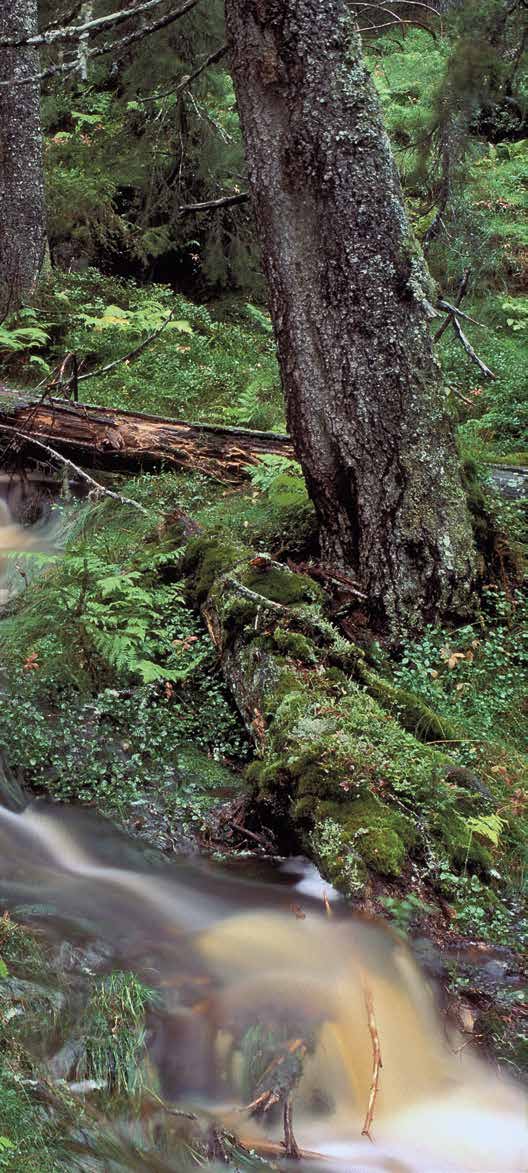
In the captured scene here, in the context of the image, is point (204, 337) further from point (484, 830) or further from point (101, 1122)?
point (101, 1122)

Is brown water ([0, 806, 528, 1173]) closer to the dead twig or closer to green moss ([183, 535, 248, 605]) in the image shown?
the dead twig

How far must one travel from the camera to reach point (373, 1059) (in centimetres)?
320

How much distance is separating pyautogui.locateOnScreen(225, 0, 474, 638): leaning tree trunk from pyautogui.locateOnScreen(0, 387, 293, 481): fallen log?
101 inches

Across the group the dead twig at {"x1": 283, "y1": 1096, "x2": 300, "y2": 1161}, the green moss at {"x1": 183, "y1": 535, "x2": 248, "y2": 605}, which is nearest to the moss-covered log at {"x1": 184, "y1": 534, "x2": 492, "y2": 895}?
the green moss at {"x1": 183, "y1": 535, "x2": 248, "y2": 605}

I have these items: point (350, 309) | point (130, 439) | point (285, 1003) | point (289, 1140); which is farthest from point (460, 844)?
point (130, 439)

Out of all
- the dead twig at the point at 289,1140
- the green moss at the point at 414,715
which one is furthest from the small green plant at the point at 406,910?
the green moss at the point at 414,715

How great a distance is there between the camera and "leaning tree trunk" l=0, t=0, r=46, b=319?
426 inches

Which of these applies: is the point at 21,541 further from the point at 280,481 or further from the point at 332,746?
the point at 332,746

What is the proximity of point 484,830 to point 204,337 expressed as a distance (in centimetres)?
903

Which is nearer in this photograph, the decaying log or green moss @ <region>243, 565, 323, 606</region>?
the decaying log

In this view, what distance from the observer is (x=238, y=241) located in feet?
41.4

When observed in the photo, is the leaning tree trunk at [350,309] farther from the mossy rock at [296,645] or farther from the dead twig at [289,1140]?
the dead twig at [289,1140]

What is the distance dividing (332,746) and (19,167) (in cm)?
1004

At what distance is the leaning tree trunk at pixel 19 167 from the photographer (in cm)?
1081
